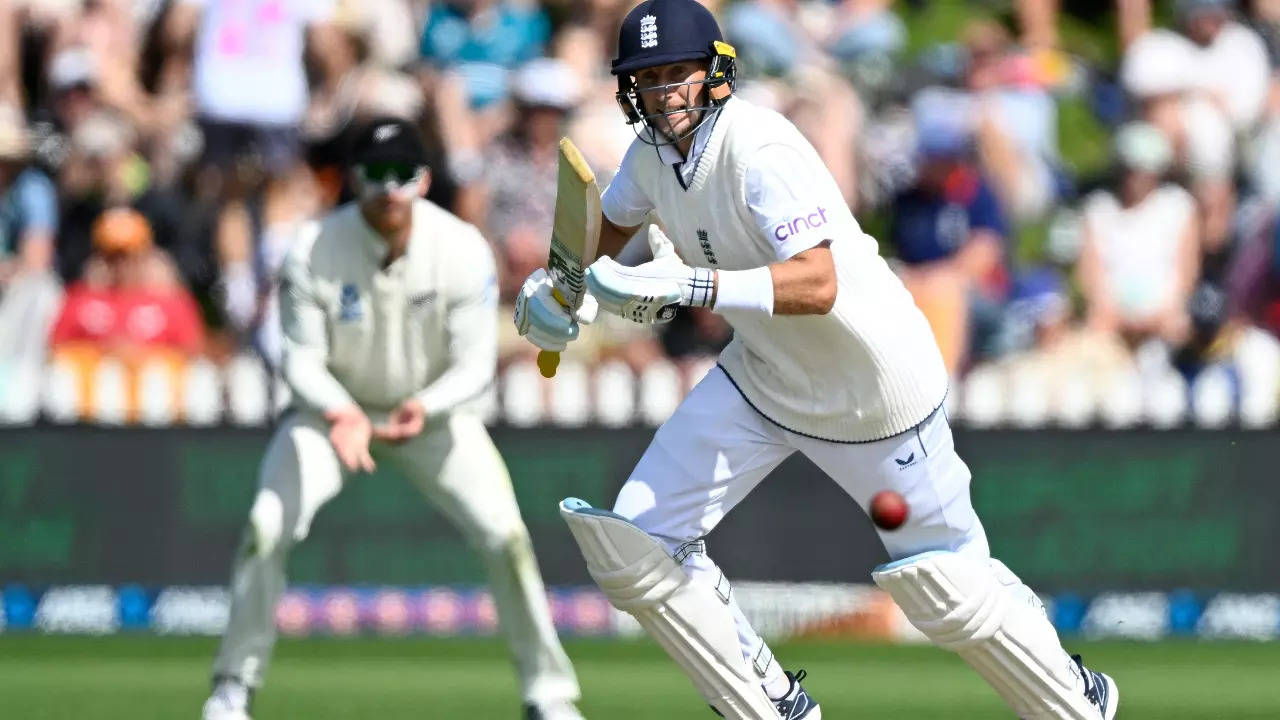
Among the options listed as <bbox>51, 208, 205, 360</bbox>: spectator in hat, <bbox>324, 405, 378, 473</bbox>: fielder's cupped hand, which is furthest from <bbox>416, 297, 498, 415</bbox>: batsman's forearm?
<bbox>51, 208, 205, 360</bbox>: spectator in hat

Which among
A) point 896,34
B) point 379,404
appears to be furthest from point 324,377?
point 896,34

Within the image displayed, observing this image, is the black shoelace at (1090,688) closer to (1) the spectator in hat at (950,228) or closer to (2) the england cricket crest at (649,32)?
(2) the england cricket crest at (649,32)

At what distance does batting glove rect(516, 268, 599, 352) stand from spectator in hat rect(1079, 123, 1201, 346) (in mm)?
5749

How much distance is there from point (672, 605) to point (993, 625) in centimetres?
81

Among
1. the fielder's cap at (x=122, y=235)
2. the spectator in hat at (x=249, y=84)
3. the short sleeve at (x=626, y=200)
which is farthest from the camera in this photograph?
the spectator in hat at (x=249, y=84)

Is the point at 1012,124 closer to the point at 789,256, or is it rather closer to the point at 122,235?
the point at 122,235

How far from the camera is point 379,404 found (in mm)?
7645

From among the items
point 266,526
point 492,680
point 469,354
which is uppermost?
point 469,354

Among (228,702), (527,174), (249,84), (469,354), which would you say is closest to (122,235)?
(249,84)

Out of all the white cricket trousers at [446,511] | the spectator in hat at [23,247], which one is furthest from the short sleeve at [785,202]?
the spectator in hat at [23,247]

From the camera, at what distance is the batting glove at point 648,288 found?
5172 mm

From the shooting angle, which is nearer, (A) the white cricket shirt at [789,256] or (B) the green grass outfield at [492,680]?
(A) the white cricket shirt at [789,256]

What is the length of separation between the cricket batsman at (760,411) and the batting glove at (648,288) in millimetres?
118

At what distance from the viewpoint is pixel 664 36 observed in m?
5.40
